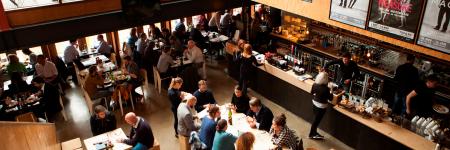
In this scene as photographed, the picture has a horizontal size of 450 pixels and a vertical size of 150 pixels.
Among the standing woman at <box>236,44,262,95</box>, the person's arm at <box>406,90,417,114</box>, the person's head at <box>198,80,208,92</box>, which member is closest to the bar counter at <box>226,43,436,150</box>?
the standing woman at <box>236,44,262,95</box>

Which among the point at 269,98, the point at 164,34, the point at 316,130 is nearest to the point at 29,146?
the point at 316,130

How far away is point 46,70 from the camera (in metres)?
9.61

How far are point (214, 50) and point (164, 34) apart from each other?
1876 mm

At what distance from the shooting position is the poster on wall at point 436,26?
5.81 meters

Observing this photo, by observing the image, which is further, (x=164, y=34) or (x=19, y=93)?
(x=164, y=34)

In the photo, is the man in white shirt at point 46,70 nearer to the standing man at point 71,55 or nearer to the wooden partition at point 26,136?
the standing man at point 71,55

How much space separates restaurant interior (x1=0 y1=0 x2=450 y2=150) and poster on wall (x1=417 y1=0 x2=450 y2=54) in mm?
17

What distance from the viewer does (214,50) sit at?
42.8 feet

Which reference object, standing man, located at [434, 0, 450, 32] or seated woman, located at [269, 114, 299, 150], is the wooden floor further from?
standing man, located at [434, 0, 450, 32]

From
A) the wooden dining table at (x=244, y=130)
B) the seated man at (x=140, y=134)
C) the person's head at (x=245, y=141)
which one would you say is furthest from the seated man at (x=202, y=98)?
the person's head at (x=245, y=141)

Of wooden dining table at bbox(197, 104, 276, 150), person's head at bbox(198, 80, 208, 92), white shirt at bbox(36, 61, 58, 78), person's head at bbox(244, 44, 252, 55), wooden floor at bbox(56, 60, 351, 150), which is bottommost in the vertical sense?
wooden floor at bbox(56, 60, 351, 150)

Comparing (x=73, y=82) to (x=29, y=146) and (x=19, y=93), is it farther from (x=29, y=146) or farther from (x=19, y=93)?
(x=29, y=146)

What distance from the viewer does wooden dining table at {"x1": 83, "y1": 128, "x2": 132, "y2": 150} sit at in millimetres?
6523

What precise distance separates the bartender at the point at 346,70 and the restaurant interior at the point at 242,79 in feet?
0.11
